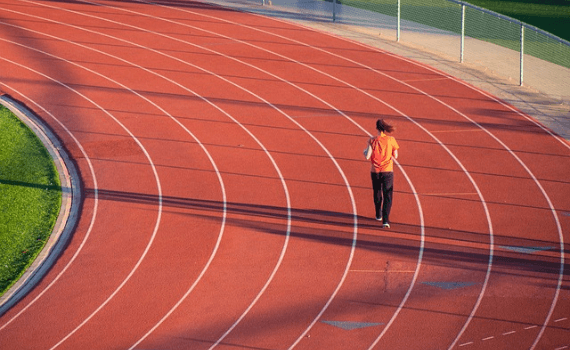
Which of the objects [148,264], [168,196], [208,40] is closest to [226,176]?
[168,196]

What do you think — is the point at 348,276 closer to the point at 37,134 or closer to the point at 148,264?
the point at 148,264

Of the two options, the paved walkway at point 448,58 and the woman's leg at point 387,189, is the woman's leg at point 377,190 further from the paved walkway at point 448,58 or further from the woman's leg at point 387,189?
the paved walkway at point 448,58

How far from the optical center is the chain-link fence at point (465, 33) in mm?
19672

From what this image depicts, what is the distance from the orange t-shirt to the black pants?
107mm

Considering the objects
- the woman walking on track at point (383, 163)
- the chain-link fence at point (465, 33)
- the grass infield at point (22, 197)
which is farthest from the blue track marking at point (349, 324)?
the chain-link fence at point (465, 33)

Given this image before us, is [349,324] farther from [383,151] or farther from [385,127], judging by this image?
[385,127]

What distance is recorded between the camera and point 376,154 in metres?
12.8

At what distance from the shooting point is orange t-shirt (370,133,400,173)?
12703mm

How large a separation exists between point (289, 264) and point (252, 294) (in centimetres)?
92

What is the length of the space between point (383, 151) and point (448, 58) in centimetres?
894

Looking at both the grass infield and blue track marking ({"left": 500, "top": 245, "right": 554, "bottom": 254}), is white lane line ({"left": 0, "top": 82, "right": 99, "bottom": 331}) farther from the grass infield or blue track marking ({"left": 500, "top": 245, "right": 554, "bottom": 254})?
blue track marking ({"left": 500, "top": 245, "right": 554, "bottom": 254})

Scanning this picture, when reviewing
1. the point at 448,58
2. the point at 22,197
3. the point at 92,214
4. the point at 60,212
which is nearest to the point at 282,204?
the point at 92,214

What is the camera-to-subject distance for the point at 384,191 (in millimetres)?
12906

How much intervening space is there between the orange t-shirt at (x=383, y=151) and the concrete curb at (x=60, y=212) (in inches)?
193
